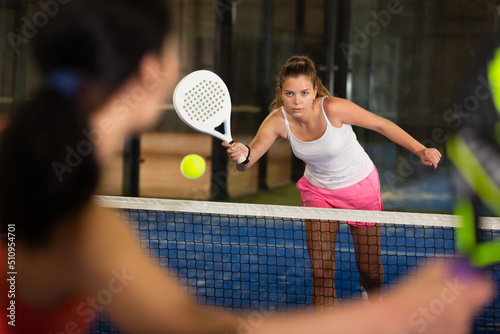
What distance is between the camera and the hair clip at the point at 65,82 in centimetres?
68

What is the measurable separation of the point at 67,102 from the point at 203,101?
1.83m

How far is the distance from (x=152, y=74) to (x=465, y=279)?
1.31 ft

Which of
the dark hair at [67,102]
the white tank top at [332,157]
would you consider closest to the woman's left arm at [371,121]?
the white tank top at [332,157]

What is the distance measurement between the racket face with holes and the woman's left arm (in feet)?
2.02

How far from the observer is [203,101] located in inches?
98.9

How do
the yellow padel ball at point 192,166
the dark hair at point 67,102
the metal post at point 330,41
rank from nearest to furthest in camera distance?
the dark hair at point 67,102, the yellow padel ball at point 192,166, the metal post at point 330,41

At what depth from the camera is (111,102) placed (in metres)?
0.69


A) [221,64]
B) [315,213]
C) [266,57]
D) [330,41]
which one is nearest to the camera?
[315,213]

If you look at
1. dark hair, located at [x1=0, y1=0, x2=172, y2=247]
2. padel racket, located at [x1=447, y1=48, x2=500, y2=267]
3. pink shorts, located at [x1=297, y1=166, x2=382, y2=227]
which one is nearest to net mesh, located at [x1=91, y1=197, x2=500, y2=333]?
pink shorts, located at [x1=297, y1=166, x2=382, y2=227]

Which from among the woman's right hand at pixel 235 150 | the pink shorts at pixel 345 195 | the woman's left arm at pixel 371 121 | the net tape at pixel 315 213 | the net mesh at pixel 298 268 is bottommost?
the net mesh at pixel 298 268

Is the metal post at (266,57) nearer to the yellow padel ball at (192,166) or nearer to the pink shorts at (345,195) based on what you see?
the yellow padel ball at (192,166)

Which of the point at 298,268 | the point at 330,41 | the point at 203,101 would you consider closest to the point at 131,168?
the point at 330,41

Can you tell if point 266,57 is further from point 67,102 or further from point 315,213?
point 67,102

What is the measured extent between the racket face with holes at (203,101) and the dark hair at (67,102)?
1.74 metres
